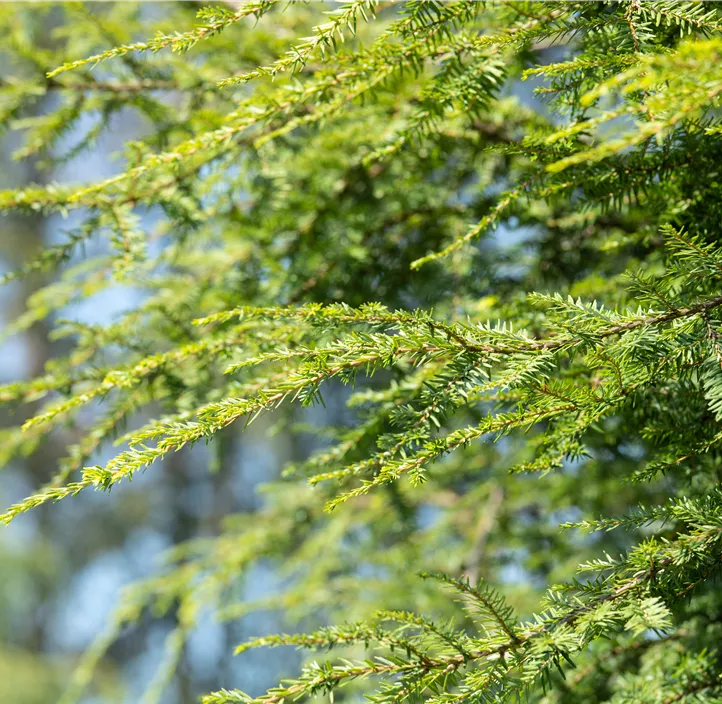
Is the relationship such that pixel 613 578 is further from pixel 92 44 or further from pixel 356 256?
pixel 92 44

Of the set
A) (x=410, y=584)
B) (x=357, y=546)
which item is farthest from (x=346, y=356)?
(x=357, y=546)

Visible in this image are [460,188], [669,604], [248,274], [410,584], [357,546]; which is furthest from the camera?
[357,546]

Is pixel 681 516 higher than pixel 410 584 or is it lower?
higher

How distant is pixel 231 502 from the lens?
854 cm

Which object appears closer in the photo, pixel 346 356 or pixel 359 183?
Answer: pixel 346 356

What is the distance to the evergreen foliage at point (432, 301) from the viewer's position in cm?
75

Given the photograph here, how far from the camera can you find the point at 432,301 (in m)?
1.35

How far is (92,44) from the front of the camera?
60.1 inches

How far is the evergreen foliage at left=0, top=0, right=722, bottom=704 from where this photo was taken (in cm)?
75

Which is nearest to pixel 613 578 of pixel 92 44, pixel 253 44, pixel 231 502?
pixel 253 44

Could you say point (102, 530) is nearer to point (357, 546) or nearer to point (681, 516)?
point (357, 546)

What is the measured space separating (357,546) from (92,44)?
1.84 metres

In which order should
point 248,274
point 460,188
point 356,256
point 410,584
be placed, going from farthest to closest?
1. point 410,584
2. point 460,188
3. point 248,274
4. point 356,256

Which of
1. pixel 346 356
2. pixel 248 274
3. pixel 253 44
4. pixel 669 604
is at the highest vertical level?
pixel 253 44
